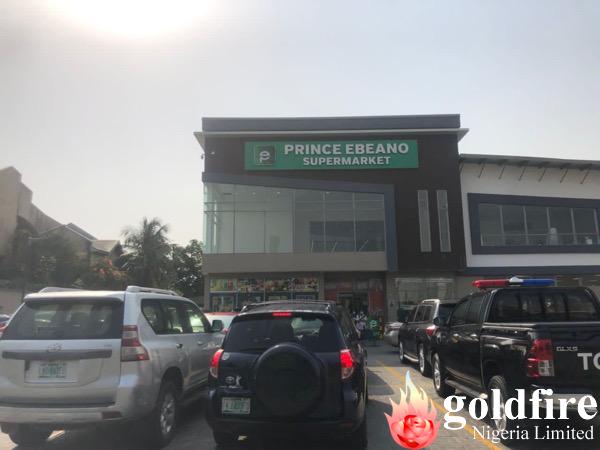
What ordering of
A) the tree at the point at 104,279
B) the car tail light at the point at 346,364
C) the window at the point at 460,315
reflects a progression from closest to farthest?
1. the car tail light at the point at 346,364
2. the window at the point at 460,315
3. the tree at the point at 104,279

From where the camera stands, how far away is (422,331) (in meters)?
11.8

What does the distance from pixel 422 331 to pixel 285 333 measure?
7094 mm

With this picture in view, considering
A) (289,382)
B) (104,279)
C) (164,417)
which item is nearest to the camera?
(289,382)

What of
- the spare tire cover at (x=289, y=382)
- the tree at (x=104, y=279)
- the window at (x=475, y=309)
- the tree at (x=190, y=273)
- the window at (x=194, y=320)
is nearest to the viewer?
the spare tire cover at (x=289, y=382)

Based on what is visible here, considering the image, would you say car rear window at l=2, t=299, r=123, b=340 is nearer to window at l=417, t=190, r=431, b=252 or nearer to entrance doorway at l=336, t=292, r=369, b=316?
entrance doorway at l=336, t=292, r=369, b=316

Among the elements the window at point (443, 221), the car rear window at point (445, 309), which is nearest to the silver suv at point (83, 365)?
the car rear window at point (445, 309)

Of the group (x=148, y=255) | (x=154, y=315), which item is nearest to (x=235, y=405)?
(x=154, y=315)

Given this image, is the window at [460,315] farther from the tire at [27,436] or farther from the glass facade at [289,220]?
the glass facade at [289,220]

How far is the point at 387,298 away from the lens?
27484 millimetres

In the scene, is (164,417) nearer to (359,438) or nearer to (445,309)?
(359,438)

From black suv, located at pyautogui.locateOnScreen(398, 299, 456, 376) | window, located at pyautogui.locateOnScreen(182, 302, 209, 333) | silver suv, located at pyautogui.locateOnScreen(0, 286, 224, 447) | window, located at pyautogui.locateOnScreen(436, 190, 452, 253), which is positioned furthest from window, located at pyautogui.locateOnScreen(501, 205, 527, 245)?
silver suv, located at pyautogui.locateOnScreen(0, 286, 224, 447)

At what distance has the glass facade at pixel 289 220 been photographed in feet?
90.5

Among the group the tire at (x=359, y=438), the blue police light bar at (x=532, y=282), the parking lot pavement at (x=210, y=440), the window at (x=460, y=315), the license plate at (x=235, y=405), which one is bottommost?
the parking lot pavement at (x=210, y=440)

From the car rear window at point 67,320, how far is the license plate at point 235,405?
1.51m
